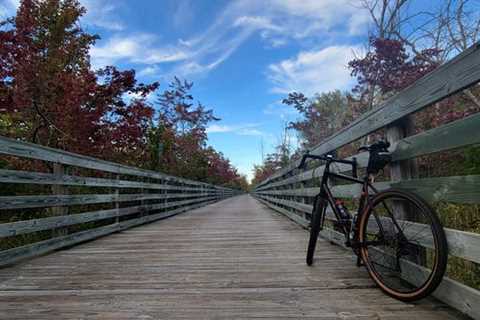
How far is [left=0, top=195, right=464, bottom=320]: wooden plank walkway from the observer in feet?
5.15

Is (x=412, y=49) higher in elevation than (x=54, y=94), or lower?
higher

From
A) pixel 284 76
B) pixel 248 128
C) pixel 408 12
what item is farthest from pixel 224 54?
pixel 248 128

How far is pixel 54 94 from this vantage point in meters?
5.37

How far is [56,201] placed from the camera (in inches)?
122

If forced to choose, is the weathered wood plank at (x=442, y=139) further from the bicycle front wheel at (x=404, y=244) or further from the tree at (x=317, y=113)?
the tree at (x=317, y=113)

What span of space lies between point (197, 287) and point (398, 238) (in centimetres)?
126

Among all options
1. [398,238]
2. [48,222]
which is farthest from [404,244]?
[48,222]

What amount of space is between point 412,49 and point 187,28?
809 centimetres

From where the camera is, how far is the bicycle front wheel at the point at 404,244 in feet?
4.85

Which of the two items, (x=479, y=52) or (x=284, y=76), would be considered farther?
(x=284, y=76)

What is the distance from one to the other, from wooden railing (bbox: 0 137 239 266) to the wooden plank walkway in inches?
10.6

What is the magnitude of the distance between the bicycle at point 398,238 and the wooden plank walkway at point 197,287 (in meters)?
0.13

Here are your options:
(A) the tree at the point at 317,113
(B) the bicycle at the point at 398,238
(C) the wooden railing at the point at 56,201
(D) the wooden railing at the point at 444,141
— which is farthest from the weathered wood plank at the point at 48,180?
(A) the tree at the point at 317,113

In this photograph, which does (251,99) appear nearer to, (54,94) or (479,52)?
(54,94)
